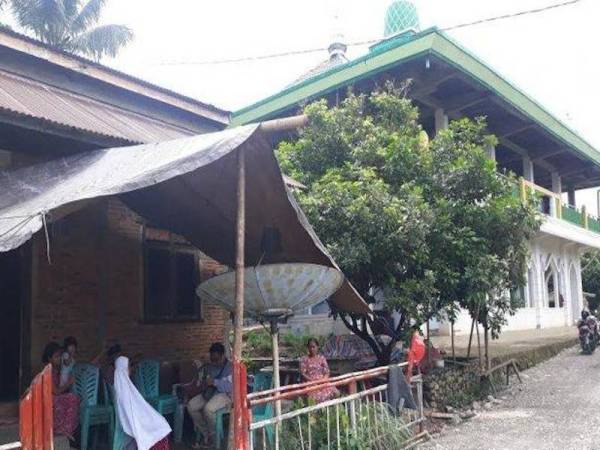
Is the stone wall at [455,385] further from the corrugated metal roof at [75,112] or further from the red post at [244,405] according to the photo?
the corrugated metal roof at [75,112]

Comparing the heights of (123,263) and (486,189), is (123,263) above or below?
below

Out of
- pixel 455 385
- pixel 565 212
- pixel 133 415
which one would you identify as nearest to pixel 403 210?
pixel 455 385

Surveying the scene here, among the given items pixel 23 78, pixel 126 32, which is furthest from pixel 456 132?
pixel 126 32

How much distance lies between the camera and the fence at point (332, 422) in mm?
5160

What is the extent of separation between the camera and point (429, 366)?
9.28m

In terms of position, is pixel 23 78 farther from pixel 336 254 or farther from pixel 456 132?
pixel 456 132

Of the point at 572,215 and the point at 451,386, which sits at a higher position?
the point at 572,215

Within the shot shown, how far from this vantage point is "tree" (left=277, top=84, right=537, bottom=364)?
772 cm

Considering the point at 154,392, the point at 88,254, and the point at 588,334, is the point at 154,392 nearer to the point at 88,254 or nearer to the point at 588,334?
the point at 88,254

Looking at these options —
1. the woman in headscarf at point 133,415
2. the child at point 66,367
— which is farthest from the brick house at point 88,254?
the woman in headscarf at point 133,415

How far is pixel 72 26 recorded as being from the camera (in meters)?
23.6

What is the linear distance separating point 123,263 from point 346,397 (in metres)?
3.58

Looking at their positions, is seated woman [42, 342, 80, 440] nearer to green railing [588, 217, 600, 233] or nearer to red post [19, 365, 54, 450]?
red post [19, 365, 54, 450]

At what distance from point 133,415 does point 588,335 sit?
12529mm
